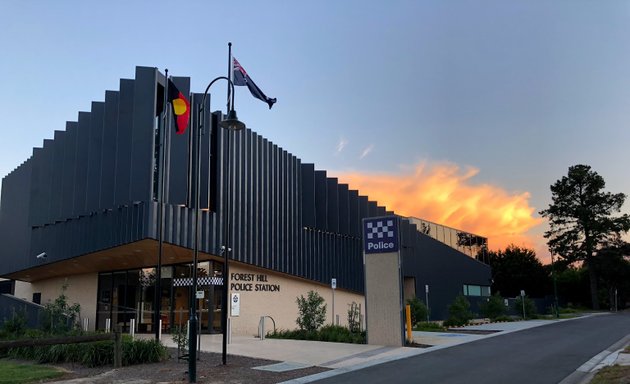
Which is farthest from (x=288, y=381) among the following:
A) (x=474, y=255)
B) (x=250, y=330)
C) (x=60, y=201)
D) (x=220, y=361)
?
(x=474, y=255)

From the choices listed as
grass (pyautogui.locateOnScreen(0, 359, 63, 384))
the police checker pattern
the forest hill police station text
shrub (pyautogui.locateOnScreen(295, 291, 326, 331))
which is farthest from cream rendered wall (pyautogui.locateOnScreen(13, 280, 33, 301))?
the police checker pattern

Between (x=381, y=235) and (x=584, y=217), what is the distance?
62132 millimetres

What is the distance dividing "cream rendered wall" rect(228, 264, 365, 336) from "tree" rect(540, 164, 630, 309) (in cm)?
5327

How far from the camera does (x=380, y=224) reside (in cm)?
1939

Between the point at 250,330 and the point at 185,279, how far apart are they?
13.6ft

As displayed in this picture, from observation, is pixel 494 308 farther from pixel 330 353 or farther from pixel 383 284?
pixel 330 353

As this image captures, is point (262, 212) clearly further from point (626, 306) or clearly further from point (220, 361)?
point (626, 306)

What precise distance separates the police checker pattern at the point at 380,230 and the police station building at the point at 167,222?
293 millimetres

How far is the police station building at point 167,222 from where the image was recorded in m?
23.1

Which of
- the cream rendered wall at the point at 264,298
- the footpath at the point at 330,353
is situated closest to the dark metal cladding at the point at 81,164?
the cream rendered wall at the point at 264,298

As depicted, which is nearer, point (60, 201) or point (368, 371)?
point (368, 371)

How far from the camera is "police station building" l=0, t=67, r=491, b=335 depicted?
23.1 meters

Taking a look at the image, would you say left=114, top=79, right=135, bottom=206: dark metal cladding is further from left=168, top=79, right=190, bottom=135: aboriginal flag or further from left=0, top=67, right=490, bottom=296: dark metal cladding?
left=168, top=79, right=190, bottom=135: aboriginal flag

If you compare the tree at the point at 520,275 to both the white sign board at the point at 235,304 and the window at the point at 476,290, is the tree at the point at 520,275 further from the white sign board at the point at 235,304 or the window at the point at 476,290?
the white sign board at the point at 235,304
